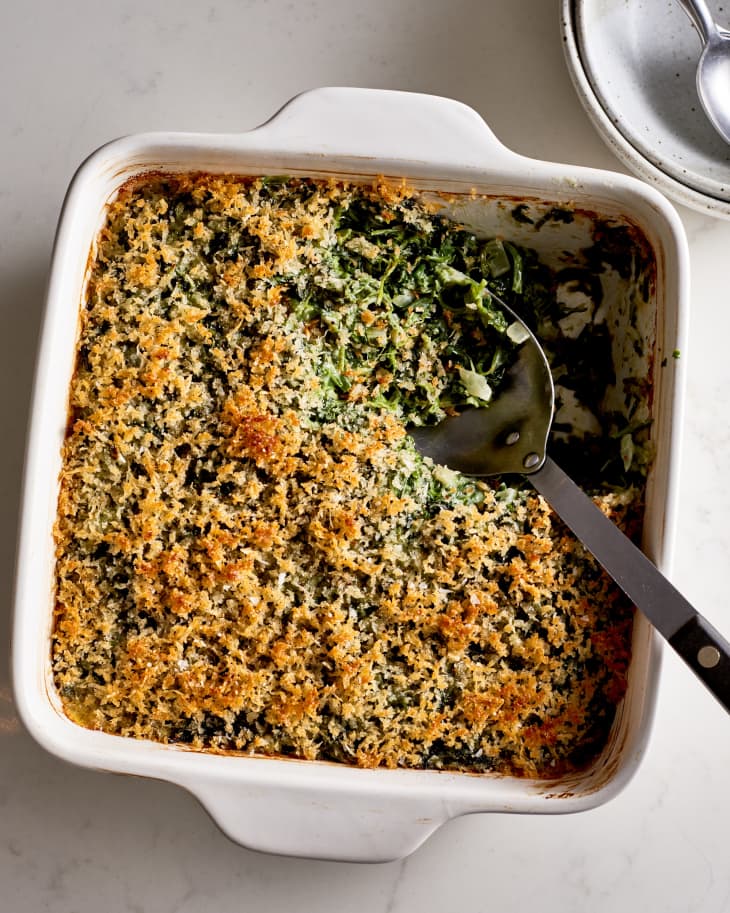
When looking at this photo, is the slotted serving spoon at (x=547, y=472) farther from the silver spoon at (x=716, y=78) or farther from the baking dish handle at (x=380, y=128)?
the silver spoon at (x=716, y=78)

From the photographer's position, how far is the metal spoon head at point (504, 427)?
170 centimetres

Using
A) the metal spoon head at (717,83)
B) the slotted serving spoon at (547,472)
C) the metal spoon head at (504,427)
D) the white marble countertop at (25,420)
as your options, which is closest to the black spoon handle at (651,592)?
the slotted serving spoon at (547,472)

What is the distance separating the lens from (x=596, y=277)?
1.79m

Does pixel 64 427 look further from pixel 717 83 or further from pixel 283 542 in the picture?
pixel 717 83

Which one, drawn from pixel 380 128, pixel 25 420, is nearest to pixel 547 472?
pixel 380 128

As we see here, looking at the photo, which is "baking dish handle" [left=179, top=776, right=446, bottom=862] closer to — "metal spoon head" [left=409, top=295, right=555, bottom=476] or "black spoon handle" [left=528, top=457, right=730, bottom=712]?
"black spoon handle" [left=528, top=457, right=730, bottom=712]

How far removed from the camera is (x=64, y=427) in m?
1.58

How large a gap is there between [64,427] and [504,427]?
31.4 inches

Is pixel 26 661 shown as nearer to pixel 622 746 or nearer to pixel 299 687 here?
pixel 299 687

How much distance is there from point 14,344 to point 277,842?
1.16 metres

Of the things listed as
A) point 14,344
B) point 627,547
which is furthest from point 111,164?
point 627,547

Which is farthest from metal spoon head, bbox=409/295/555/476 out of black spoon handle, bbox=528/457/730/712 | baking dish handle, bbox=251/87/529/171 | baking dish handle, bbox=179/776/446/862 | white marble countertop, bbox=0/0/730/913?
baking dish handle, bbox=179/776/446/862

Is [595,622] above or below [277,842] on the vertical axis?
above

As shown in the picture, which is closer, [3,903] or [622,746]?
[622,746]
